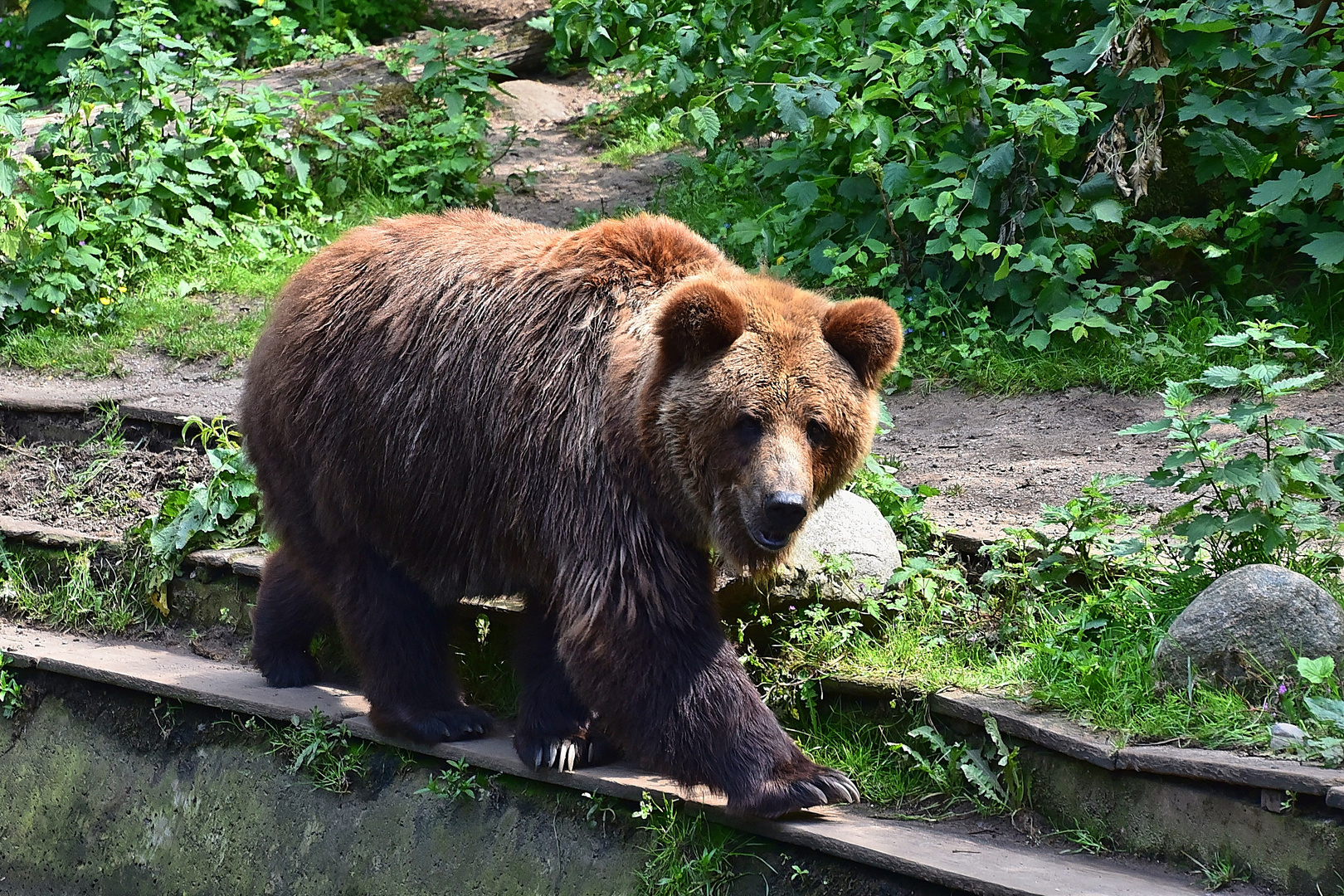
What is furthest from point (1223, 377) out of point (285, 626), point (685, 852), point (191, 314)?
point (191, 314)

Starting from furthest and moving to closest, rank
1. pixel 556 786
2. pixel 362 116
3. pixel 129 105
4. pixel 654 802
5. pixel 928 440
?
pixel 362 116, pixel 129 105, pixel 928 440, pixel 556 786, pixel 654 802

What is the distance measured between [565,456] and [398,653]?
3.28 feet

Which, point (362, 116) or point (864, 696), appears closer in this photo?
point (864, 696)

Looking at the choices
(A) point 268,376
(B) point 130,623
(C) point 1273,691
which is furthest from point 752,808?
(B) point 130,623

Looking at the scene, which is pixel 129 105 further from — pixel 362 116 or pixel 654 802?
pixel 654 802

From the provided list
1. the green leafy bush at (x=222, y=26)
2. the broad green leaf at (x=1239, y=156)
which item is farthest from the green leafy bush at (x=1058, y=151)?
the green leafy bush at (x=222, y=26)

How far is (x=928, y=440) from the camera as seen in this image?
569 centimetres

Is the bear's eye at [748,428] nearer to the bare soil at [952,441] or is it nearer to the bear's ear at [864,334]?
the bear's ear at [864,334]

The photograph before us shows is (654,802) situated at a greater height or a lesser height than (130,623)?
greater

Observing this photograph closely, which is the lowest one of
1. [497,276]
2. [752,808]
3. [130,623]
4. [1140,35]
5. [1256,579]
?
[130,623]

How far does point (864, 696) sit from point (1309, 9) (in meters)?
4.09

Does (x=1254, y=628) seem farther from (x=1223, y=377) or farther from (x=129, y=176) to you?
(x=129, y=176)

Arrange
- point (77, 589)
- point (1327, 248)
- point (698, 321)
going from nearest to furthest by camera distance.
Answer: point (698, 321) < point (1327, 248) < point (77, 589)

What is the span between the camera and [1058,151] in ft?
19.5
